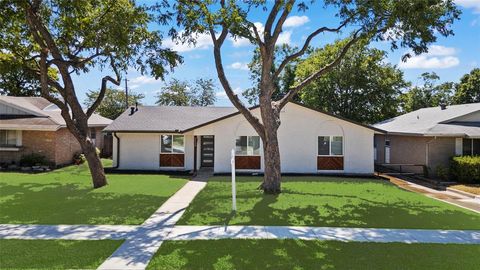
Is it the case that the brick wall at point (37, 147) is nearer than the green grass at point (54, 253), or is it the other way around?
the green grass at point (54, 253)

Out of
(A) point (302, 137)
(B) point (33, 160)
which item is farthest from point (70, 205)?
(A) point (302, 137)

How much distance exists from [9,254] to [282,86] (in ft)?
129

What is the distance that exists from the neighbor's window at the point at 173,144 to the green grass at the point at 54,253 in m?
14.6

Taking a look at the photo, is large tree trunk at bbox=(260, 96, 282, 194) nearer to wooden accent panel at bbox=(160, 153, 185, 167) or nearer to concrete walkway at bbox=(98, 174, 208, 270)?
concrete walkway at bbox=(98, 174, 208, 270)

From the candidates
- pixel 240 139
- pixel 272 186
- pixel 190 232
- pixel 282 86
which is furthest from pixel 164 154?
pixel 282 86

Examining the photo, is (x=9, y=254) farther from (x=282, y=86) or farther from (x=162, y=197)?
(x=282, y=86)

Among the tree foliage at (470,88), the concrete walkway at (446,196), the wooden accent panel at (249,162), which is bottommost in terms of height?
the concrete walkway at (446,196)

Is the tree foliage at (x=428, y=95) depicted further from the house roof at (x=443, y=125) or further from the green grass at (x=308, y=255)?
the green grass at (x=308, y=255)

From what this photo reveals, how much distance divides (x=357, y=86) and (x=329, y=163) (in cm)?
1502

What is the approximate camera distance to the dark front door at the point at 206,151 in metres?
23.5

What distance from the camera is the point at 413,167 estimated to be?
73.5 ft

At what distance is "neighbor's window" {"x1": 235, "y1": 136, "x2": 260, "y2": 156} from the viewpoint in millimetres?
21094

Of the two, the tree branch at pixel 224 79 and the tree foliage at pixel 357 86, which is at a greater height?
the tree foliage at pixel 357 86

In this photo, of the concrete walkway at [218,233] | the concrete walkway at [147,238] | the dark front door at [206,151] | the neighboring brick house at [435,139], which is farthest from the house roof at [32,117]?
the neighboring brick house at [435,139]
